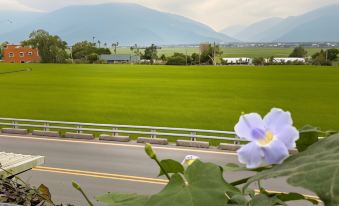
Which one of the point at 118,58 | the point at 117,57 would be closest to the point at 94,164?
the point at 118,58

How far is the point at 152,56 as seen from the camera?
113 meters

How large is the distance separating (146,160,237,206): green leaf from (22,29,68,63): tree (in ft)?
293

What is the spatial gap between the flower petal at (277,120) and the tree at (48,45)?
293 feet

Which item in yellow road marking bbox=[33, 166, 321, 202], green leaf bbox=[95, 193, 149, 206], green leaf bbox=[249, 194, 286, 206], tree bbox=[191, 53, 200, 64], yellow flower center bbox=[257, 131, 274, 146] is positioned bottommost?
yellow road marking bbox=[33, 166, 321, 202]

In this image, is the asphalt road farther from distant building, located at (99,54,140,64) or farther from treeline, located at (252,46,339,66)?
distant building, located at (99,54,140,64)

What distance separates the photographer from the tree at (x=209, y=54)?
10032 centimetres

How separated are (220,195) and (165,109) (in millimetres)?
41243

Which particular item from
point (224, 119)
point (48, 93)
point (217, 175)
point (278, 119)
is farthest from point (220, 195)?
point (48, 93)

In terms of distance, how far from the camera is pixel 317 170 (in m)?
0.52

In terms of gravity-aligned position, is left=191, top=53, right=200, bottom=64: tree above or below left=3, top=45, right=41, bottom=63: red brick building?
below

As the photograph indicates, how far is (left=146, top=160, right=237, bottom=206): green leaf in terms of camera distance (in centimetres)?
56

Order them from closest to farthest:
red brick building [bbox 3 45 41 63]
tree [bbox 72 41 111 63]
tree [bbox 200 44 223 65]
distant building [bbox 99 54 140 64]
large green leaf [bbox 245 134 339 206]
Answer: large green leaf [bbox 245 134 339 206], red brick building [bbox 3 45 41 63], tree [bbox 72 41 111 63], tree [bbox 200 44 223 65], distant building [bbox 99 54 140 64]

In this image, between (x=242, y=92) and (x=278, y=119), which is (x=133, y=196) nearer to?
(x=278, y=119)

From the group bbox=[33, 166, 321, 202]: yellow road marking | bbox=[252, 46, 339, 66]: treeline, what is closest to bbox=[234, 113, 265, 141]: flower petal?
bbox=[33, 166, 321, 202]: yellow road marking
